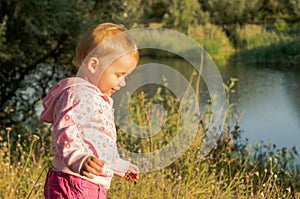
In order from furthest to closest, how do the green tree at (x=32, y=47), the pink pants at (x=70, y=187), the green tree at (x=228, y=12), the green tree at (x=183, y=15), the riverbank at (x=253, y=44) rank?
the green tree at (x=228, y=12)
the green tree at (x=183, y=15)
the riverbank at (x=253, y=44)
the green tree at (x=32, y=47)
the pink pants at (x=70, y=187)

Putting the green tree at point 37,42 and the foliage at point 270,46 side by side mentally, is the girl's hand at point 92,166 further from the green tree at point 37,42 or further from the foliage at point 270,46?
the foliage at point 270,46

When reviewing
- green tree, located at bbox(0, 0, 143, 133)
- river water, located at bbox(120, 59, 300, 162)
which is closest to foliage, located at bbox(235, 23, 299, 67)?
river water, located at bbox(120, 59, 300, 162)

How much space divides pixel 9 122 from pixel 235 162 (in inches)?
111

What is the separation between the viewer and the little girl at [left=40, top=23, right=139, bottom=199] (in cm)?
185

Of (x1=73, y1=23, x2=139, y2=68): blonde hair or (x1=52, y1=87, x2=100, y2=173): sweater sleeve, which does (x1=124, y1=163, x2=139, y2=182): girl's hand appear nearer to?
(x1=52, y1=87, x2=100, y2=173): sweater sleeve

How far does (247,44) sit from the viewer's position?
18.3 metres

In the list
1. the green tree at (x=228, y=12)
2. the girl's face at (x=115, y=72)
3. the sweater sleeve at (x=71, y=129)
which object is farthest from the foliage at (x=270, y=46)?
the sweater sleeve at (x=71, y=129)

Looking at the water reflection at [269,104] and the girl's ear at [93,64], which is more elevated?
the water reflection at [269,104]

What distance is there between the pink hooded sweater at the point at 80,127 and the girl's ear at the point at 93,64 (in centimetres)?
5

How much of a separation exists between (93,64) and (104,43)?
0.28ft

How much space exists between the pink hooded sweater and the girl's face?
33 millimetres

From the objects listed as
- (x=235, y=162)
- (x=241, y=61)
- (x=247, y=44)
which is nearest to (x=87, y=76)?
(x=235, y=162)

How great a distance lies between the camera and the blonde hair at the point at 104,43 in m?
1.90

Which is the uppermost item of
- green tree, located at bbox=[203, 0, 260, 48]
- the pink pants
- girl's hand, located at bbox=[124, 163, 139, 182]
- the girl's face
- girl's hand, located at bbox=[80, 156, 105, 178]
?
green tree, located at bbox=[203, 0, 260, 48]
